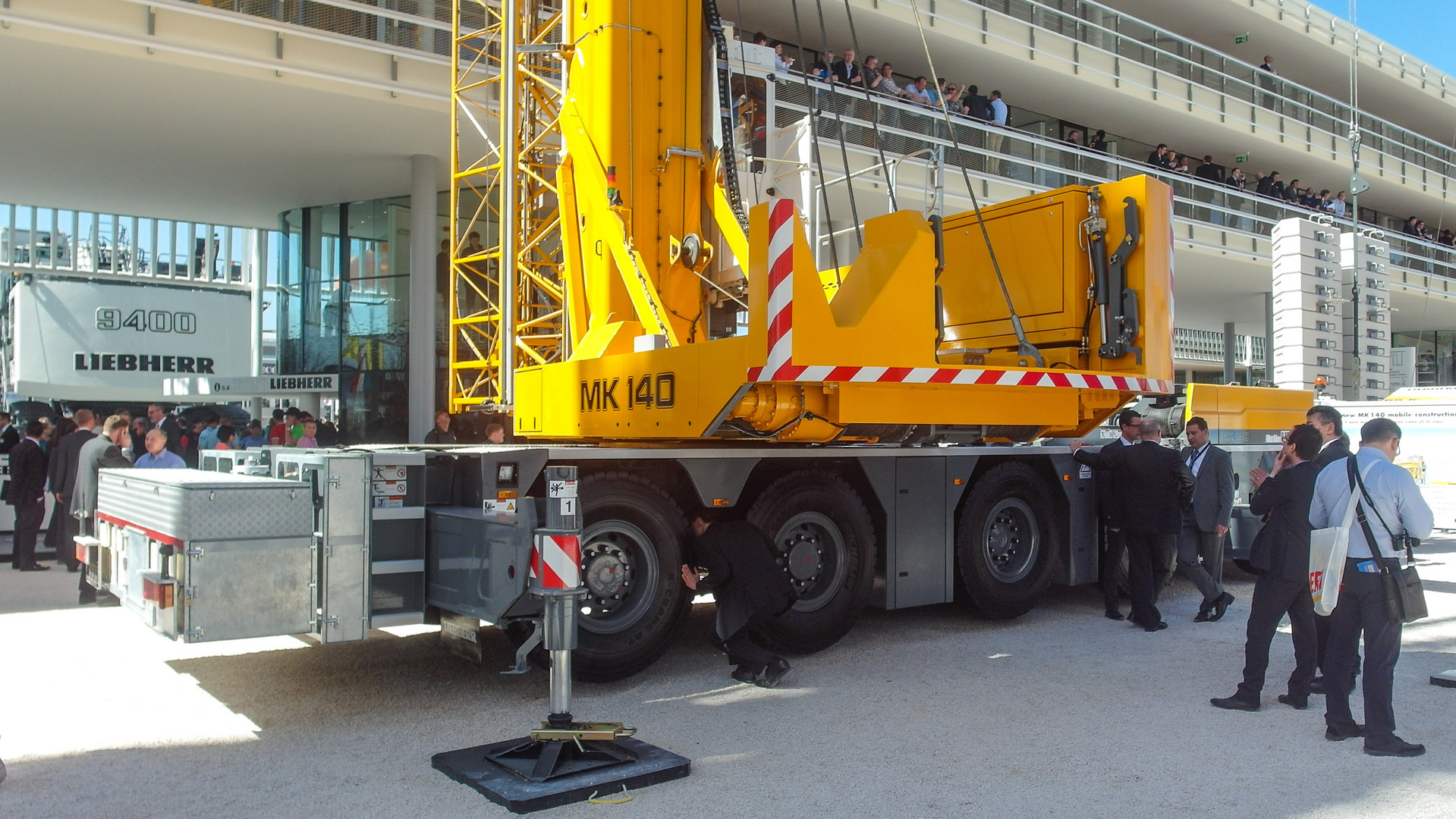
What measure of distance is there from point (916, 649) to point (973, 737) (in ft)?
7.47

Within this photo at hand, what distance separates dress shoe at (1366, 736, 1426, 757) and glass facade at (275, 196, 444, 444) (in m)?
17.2

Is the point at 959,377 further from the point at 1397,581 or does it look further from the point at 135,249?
the point at 135,249

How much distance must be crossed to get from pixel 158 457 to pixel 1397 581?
9.30 metres

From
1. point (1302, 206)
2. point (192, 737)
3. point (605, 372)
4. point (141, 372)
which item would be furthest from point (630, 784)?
point (1302, 206)

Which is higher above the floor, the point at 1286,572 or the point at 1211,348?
the point at 1211,348

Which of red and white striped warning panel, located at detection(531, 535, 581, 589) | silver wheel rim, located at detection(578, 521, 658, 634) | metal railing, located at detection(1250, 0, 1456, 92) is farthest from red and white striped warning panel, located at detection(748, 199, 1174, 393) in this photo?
metal railing, located at detection(1250, 0, 1456, 92)

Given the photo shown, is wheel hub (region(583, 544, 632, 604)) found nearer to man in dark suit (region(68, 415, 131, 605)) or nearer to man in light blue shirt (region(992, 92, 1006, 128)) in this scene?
man in dark suit (region(68, 415, 131, 605))

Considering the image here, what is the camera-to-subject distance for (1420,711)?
6.39 m

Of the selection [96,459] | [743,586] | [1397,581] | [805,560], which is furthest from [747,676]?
[96,459]

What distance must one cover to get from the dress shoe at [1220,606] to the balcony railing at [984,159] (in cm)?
437

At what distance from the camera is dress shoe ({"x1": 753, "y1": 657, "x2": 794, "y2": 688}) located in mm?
6793

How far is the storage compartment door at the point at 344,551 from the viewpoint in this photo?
570 cm

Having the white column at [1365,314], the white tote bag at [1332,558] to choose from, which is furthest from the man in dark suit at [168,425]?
the white column at [1365,314]

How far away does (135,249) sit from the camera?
1645 inches
